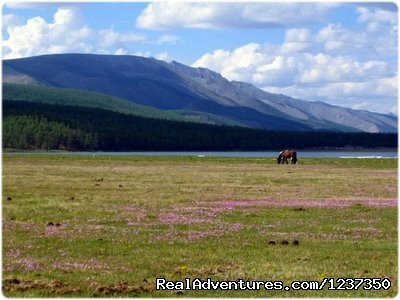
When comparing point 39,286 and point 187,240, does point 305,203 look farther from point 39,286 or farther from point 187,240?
point 39,286

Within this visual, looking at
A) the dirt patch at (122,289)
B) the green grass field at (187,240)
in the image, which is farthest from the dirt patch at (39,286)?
the dirt patch at (122,289)

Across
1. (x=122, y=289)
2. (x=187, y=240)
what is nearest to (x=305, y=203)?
(x=187, y=240)

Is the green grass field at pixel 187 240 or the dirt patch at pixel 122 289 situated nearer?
the dirt patch at pixel 122 289

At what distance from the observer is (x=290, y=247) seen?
21375mm

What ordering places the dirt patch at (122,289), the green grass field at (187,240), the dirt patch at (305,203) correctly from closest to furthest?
the dirt patch at (122,289) < the green grass field at (187,240) < the dirt patch at (305,203)

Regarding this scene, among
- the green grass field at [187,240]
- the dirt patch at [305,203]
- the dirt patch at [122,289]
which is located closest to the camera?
the dirt patch at [122,289]

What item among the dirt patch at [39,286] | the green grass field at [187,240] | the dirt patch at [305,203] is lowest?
the dirt patch at [39,286]

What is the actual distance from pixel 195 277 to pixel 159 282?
3.82ft

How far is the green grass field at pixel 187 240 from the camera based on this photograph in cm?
1673

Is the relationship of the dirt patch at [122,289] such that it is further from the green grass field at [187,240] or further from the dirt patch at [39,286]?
the dirt patch at [39,286]

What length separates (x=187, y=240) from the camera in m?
22.3

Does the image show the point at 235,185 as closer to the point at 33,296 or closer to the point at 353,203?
the point at 353,203

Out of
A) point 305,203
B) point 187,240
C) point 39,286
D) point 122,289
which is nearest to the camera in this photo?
point 122,289

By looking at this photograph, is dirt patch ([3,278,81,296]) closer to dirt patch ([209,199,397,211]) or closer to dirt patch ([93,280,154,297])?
dirt patch ([93,280,154,297])
